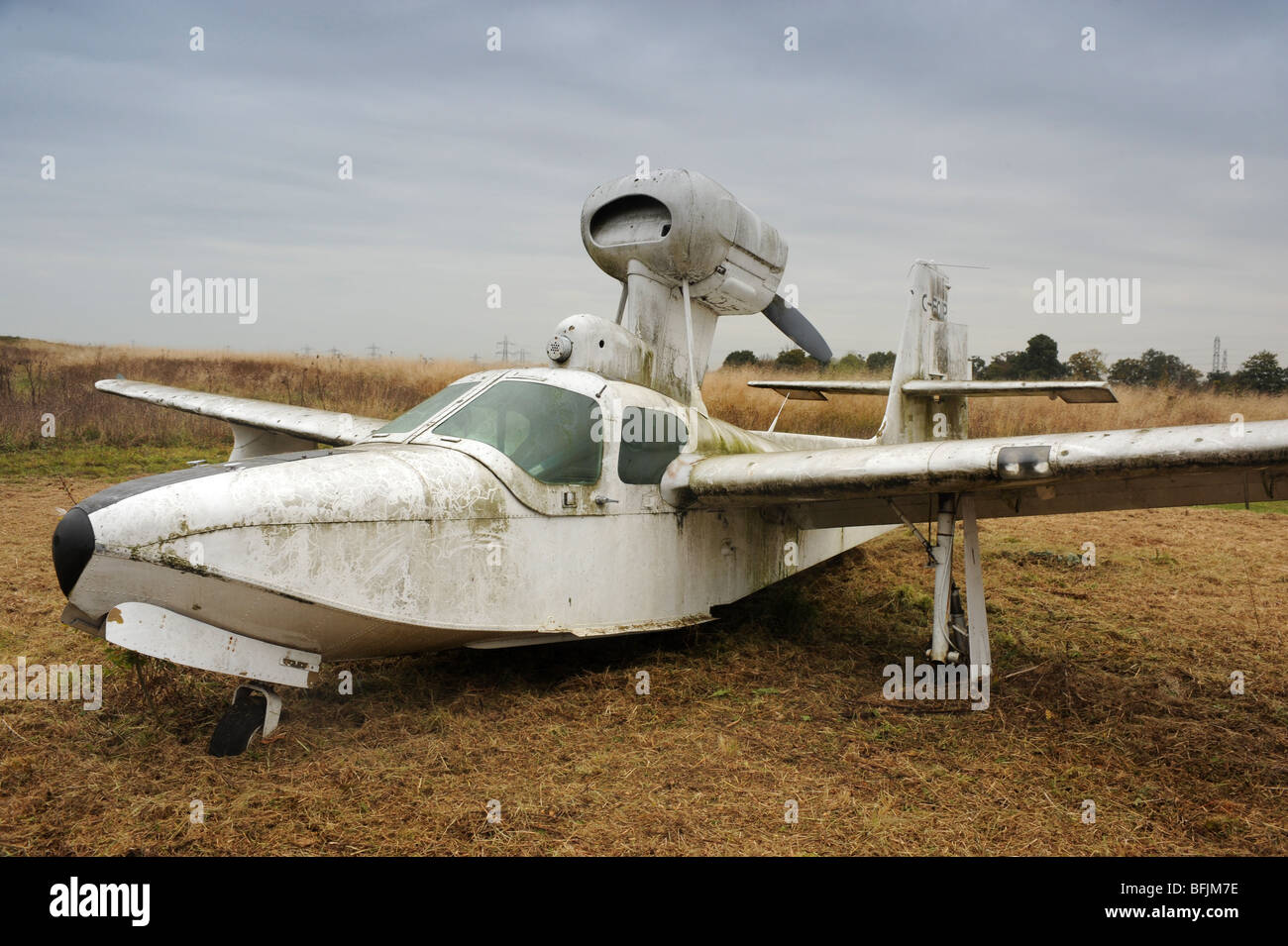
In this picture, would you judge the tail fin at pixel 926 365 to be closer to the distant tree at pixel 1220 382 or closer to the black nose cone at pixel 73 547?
the black nose cone at pixel 73 547

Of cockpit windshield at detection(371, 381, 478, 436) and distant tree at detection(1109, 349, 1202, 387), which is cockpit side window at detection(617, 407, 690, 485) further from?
distant tree at detection(1109, 349, 1202, 387)

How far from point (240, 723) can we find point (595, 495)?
2651mm

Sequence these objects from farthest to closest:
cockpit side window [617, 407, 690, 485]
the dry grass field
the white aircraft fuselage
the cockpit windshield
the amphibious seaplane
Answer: cockpit side window [617, 407, 690, 485] < the cockpit windshield < the amphibious seaplane < the white aircraft fuselage < the dry grass field

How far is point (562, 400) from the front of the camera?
21.7 feet

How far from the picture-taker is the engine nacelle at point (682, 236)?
7832mm

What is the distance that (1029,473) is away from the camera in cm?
588

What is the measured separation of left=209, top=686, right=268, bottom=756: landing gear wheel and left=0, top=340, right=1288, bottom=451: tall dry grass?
45.8 ft

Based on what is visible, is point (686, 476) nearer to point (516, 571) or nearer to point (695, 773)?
point (516, 571)

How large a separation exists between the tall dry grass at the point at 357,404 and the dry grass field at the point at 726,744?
8.78 m

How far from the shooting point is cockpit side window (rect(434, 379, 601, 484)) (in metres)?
6.23

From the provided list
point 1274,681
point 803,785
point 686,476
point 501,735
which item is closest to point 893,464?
point 686,476

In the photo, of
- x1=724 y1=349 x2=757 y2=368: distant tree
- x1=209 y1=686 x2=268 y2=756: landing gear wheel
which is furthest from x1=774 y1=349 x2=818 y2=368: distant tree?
x1=209 y1=686 x2=268 y2=756: landing gear wheel

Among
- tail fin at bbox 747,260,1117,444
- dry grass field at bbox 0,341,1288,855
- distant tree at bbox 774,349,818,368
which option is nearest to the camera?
dry grass field at bbox 0,341,1288,855

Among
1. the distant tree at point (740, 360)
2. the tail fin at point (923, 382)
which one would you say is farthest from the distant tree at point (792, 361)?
the tail fin at point (923, 382)
